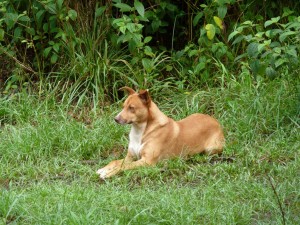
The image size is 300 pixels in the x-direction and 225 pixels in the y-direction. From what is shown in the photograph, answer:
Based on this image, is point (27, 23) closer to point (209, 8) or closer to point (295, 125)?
point (209, 8)

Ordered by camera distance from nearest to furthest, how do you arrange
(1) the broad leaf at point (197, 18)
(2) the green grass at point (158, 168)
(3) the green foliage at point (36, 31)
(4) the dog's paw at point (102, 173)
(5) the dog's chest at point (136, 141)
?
(2) the green grass at point (158, 168), (4) the dog's paw at point (102, 173), (5) the dog's chest at point (136, 141), (3) the green foliage at point (36, 31), (1) the broad leaf at point (197, 18)

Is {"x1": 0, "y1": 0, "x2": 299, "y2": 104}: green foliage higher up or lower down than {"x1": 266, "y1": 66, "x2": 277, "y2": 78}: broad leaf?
lower down

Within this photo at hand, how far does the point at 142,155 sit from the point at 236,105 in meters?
1.69

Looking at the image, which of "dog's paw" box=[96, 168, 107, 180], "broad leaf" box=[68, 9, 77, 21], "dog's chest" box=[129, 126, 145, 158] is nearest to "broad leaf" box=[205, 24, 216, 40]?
"broad leaf" box=[68, 9, 77, 21]

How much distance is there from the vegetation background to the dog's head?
535 mm

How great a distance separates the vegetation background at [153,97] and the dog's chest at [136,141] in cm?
31

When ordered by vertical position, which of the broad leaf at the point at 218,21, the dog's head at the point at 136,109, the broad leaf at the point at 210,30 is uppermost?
the broad leaf at the point at 218,21

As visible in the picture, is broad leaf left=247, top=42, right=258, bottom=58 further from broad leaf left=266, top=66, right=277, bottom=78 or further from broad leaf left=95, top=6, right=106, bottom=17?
broad leaf left=95, top=6, right=106, bottom=17

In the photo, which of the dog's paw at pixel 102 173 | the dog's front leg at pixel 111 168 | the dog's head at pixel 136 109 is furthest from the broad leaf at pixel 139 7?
the dog's paw at pixel 102 173

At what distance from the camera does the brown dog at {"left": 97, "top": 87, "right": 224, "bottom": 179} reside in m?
8.16

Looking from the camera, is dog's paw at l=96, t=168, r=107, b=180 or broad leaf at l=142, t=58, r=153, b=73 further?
Result: broad leaf at l=142, t=58, r=153, b=73

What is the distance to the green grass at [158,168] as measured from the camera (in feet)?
20.6

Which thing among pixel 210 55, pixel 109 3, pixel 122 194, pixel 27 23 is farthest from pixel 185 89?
pixel 122 194

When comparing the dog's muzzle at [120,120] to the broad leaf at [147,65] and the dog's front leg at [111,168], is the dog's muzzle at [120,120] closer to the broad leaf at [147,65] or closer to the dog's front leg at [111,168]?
the dog's front leg at [111,168]
